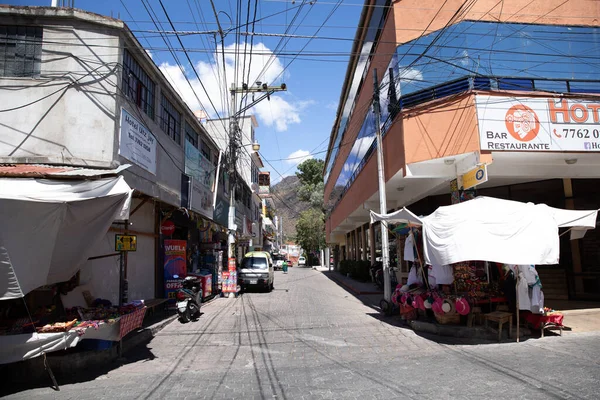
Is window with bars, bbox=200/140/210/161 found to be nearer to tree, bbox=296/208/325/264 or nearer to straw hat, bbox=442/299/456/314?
straw hat, bbox=442/299/456/314

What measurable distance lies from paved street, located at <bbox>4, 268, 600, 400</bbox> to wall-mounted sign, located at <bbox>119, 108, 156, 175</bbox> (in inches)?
174

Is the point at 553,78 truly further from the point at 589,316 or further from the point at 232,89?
the point at 232,89

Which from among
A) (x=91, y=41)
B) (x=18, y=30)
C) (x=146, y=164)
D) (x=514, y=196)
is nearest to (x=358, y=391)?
(x=146, y=164)

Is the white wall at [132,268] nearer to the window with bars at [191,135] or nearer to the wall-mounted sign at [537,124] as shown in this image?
the window with bars at [191,135]

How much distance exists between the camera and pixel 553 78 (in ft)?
33.7

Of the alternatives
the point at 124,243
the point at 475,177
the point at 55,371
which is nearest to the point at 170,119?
the point at 124,243

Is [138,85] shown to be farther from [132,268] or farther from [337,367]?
[337,367]

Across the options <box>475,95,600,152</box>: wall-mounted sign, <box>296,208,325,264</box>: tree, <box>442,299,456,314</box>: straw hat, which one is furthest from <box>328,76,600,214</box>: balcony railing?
<box>296,208,325,264</box>: tree

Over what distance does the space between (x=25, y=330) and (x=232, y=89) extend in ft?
46.3

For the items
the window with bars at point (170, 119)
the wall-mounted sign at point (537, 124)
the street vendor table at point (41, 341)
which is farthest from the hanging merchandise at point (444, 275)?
the window with bars at point (170, 119)

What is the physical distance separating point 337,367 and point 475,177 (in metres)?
6.03

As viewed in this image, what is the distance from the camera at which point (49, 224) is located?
5535mm

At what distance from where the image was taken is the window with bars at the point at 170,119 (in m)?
12.3

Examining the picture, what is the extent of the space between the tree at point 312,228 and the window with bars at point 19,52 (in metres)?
48.6
